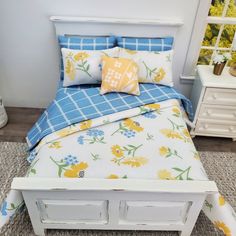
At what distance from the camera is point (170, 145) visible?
1646mm

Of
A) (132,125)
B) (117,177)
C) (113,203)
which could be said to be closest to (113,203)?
(113,203)

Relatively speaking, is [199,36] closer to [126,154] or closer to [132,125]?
[132,125]

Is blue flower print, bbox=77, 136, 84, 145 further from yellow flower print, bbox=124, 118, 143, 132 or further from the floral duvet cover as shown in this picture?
yellow flower print, bbox=124, 118, 143, 132

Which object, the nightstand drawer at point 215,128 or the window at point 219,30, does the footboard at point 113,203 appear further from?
the window at point 219,30

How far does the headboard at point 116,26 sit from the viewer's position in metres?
2.22

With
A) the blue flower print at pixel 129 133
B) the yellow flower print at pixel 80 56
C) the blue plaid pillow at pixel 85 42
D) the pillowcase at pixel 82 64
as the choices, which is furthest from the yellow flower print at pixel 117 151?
the blue plaid pillow at pixel 85 42

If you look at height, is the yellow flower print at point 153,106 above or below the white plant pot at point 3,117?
above

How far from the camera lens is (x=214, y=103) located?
229cm

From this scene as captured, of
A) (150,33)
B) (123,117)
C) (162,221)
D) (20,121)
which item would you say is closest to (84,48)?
(150,33)

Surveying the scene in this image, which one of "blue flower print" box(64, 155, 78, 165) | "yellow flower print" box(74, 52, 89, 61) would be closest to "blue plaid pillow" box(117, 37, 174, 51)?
"yellow flower print" box(74, 52, 89, 61)

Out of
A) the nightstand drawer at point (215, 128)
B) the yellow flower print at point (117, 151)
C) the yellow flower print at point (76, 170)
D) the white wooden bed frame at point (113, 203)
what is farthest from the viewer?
the nightstand drawer at point (215, 128)

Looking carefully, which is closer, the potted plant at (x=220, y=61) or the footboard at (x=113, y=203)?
the footboard at (x=113, y=203)

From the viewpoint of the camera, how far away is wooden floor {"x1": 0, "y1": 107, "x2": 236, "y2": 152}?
2461mm

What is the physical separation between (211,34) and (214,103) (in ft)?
2.39
